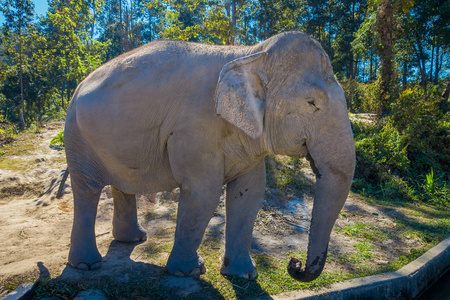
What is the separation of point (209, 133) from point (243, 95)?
16.9 inches

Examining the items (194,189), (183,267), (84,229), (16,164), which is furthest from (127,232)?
(16,164)

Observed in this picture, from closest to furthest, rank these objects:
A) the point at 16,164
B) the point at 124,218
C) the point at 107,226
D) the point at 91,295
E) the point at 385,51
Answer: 1. the point at 91,295
2. the point at 124,218
3. the point at 107,226
4. the point at 16,164
5. the point at 385,51

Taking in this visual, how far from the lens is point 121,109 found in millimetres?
2850

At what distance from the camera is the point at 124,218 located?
12.5 ft

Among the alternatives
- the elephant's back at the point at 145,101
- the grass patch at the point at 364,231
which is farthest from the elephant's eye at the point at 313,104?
the grass patch at the point at 364,231

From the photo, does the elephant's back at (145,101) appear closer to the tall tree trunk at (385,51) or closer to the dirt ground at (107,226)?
the dirt ground at (107,226)

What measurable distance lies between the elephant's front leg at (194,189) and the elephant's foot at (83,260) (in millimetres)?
880

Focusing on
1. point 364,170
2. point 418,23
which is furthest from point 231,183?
point 418,23

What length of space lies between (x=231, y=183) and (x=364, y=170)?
546 centimetres

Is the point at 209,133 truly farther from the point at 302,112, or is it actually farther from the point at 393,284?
the point at 393,284

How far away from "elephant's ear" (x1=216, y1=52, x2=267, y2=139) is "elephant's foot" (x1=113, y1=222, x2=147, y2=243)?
2124 mm

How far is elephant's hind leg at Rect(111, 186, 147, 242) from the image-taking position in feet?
12.5

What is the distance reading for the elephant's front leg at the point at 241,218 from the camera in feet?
10.6

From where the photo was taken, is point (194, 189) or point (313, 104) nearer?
point (313, 104)
